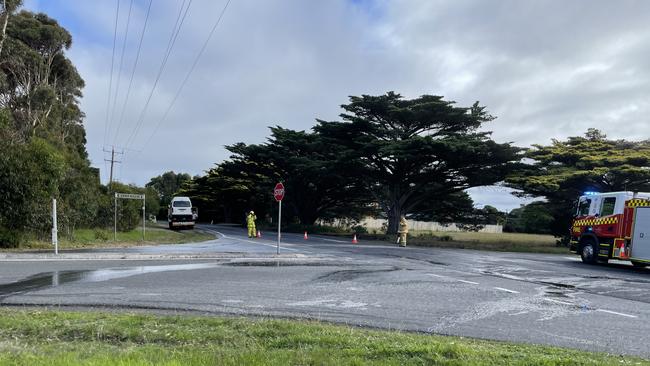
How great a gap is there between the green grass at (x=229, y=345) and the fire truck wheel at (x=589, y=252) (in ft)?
57.2

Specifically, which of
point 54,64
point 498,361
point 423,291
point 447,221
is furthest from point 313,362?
point 54,64

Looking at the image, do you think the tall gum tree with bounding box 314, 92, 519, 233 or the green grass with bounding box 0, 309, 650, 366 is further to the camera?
the tall gum tree with bounding box 314, 92, 519, 233

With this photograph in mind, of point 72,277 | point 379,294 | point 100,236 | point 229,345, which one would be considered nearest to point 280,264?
point 379,294

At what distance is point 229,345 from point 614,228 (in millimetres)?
19324

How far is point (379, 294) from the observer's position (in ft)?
37.6

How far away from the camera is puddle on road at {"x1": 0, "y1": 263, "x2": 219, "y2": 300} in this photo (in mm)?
10675

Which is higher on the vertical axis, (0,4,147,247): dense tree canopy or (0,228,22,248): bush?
(0,4,147,247): dense tree canopy

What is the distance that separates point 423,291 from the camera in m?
12.1

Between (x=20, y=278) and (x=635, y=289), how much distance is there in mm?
15105

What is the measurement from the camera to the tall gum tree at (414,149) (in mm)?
36259

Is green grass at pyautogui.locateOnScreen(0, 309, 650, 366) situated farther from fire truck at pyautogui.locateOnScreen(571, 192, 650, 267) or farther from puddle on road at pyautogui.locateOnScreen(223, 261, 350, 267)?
fire truck at pyautogui.locateOnScreen(571, 192, 650, 267)

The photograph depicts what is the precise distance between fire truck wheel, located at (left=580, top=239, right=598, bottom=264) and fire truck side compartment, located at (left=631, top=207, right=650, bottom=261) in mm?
1938

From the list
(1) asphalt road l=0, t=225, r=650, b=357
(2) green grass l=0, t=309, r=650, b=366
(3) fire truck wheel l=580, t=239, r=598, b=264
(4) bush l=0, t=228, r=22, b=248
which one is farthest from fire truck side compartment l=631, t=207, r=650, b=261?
(4) bush l=0, t=228, r=22, b=248

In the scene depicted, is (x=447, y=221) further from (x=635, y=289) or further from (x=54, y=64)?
(x=54, y=64)
